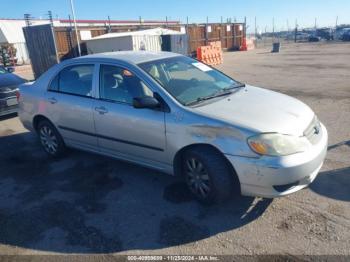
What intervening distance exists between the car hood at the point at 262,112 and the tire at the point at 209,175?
0.41m

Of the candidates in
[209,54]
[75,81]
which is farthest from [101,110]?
[209,54]

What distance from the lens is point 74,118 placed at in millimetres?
4605

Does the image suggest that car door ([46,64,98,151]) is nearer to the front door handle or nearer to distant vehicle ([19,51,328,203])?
distant vehicle ([19,51,328,203])

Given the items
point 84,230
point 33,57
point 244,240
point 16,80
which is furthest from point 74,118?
point 33,57

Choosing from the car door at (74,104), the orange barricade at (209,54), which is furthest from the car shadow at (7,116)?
the orange barricade at (209,54)

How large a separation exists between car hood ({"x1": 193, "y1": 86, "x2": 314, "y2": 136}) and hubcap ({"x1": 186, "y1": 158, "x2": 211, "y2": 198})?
570 mm

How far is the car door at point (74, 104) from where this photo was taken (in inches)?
174

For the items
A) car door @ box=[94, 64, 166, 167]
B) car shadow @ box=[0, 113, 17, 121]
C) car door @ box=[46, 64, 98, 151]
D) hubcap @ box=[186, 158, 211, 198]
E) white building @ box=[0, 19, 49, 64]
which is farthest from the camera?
white building @ box=[0, 19, 49, 64]

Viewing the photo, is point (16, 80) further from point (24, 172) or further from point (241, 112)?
point (241, 112)

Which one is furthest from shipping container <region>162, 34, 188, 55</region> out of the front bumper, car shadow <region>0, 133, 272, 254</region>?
the front bumper

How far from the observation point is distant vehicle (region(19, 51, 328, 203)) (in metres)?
3.07

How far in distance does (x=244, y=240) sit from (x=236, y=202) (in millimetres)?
644

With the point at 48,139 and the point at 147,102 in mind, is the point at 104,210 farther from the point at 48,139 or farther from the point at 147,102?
the point at 48,139

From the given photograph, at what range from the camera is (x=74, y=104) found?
453 cm
